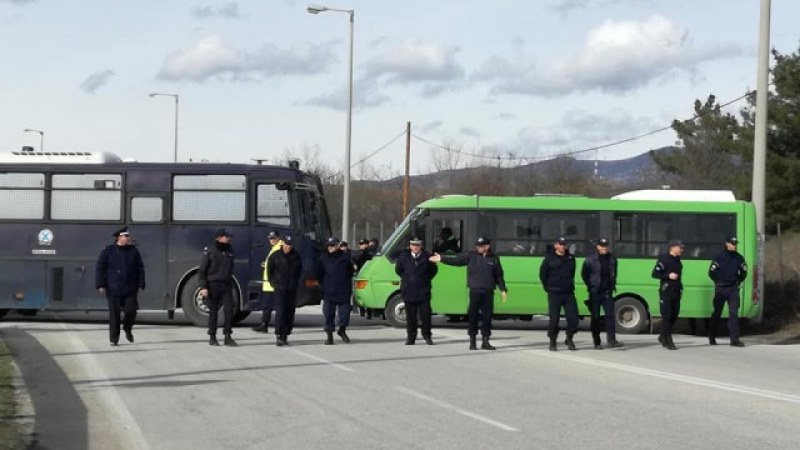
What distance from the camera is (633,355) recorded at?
661 inches

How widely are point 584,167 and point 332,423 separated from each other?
60.5 meters

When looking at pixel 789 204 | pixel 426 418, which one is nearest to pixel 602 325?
pixel 426 418

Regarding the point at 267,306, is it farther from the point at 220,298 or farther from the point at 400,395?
the point at 400,395

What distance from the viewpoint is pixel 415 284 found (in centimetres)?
1786

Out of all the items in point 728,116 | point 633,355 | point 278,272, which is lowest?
point 633,355

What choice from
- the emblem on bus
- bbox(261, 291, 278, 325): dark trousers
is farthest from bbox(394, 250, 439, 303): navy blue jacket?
the emblem on bus

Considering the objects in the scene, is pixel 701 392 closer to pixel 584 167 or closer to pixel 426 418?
pixel 426 418

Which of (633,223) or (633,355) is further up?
(633,223)

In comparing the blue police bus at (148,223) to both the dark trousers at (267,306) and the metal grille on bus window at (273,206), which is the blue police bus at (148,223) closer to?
the metal grille on bus window at (273,206)

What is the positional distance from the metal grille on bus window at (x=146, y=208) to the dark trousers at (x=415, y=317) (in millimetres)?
6503

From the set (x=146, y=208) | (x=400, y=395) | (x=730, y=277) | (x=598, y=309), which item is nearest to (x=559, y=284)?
(x=598, y=309)

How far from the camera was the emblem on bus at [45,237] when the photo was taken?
21891mm

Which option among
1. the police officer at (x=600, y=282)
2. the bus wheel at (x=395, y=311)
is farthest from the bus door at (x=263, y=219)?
the police officer at (x=600, y=282)

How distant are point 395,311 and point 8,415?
12.5 meters
